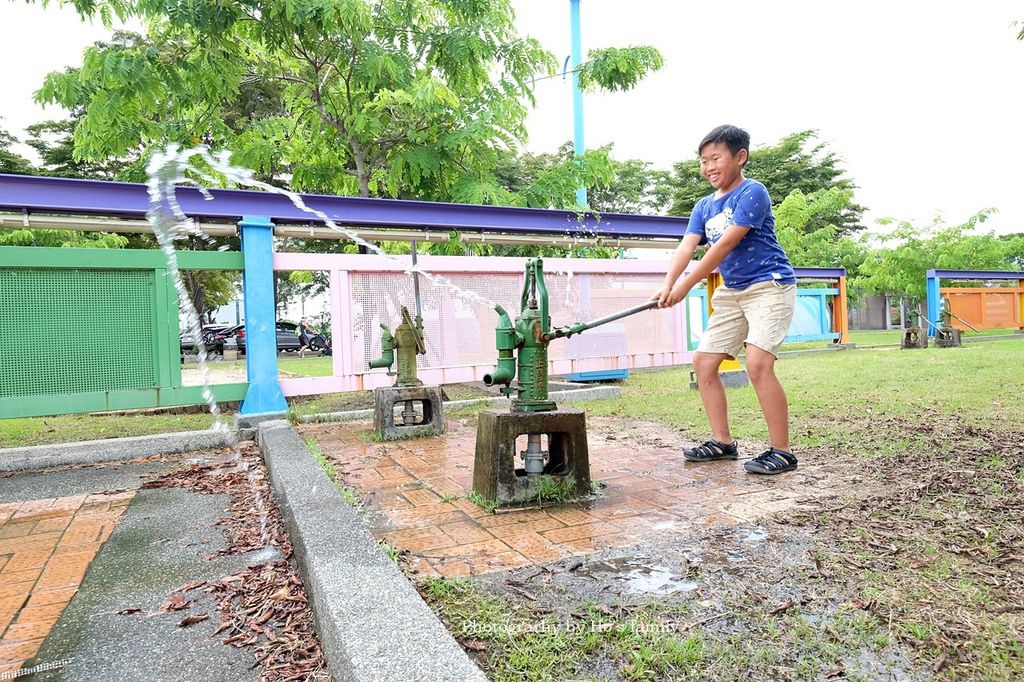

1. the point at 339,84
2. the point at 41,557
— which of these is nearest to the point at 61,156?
the point at 339,84

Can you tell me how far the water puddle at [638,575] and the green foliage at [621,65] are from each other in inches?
283

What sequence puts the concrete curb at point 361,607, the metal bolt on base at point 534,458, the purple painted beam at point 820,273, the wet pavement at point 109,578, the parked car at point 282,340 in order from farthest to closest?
the parked car at point 282,340 → the purple painted beam at point 820,273 → the metal bolt on base at point 534,458 → the wet pavement at point 109,578 → the concrete curb at point 361,607

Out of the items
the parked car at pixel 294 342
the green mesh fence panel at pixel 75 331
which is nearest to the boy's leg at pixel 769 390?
the green mesh fence panel at pixel 75 331

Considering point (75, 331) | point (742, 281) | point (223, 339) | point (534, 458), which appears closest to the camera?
point (534, 458)

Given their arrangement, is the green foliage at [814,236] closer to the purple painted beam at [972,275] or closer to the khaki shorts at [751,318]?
the purple painted beam at [972,275]

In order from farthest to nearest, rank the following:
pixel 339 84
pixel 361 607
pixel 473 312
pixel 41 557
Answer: pixel 339 84
pixel 473 312
pixel 41 557
pixel 361 607

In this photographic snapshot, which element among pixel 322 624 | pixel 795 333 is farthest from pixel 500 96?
pixel 795 333

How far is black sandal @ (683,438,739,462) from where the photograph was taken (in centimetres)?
404

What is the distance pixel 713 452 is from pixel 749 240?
129 cm

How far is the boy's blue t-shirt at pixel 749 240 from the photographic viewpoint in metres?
3.60

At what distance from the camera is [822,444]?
436 cm

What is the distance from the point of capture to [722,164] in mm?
3717

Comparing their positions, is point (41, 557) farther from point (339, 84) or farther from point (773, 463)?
point (339, 84)

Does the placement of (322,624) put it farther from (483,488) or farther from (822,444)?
(822,444)
